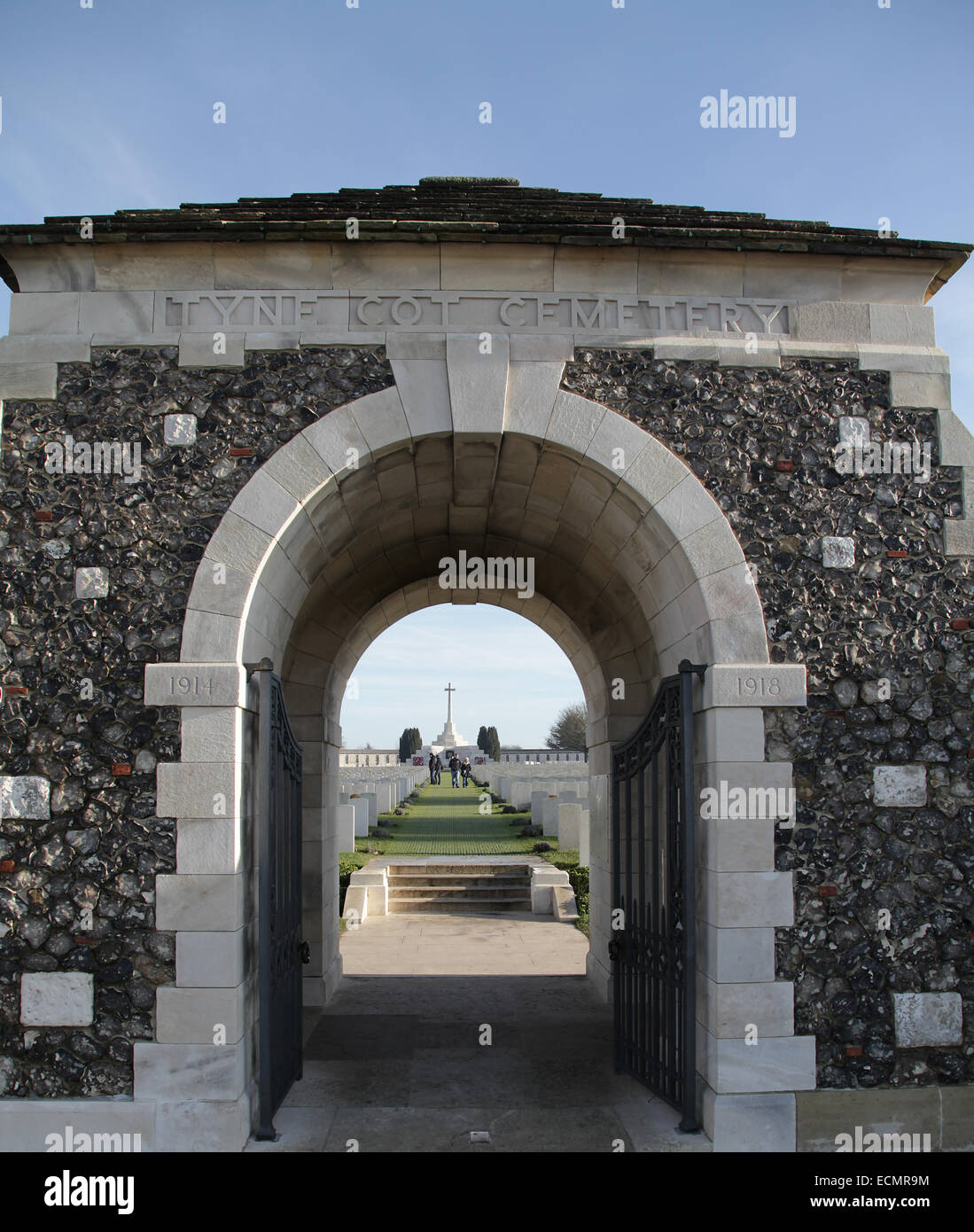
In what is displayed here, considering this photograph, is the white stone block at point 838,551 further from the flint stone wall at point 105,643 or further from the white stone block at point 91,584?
the white stone block at point 91,584

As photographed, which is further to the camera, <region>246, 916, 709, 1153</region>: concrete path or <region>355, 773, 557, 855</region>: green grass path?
<region>355, 773, 557, 855</region>: green grass path

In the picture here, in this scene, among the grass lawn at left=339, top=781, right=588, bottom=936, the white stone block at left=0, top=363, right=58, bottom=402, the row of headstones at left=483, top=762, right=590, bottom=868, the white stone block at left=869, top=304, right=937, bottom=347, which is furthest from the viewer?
the row of headstones at left=483, top=762, right=590, bottom=868

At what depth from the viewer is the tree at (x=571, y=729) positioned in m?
62.1

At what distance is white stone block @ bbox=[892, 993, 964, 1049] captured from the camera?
17.4 ft

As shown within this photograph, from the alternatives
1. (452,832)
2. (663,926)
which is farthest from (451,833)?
(663,926)

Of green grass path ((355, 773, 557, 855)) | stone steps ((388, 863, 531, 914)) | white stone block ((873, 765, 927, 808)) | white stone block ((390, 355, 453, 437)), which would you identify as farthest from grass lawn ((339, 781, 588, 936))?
white stone block ((390, 355, 453, 437))

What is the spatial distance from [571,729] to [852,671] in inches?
Answer: 2353

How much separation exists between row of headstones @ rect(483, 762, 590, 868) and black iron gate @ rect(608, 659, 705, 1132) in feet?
13.3

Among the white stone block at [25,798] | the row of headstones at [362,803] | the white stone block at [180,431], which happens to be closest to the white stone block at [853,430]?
the white stone block at [180,431]

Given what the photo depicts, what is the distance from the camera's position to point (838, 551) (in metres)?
5.64

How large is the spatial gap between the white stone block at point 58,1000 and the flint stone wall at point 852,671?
3759 mm

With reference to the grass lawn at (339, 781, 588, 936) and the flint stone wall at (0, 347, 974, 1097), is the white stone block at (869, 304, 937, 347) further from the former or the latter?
the grass lawn at (339, 781, 588, 936)

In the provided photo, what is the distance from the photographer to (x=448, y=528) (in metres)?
7.79

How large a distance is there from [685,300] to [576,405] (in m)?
0.97
